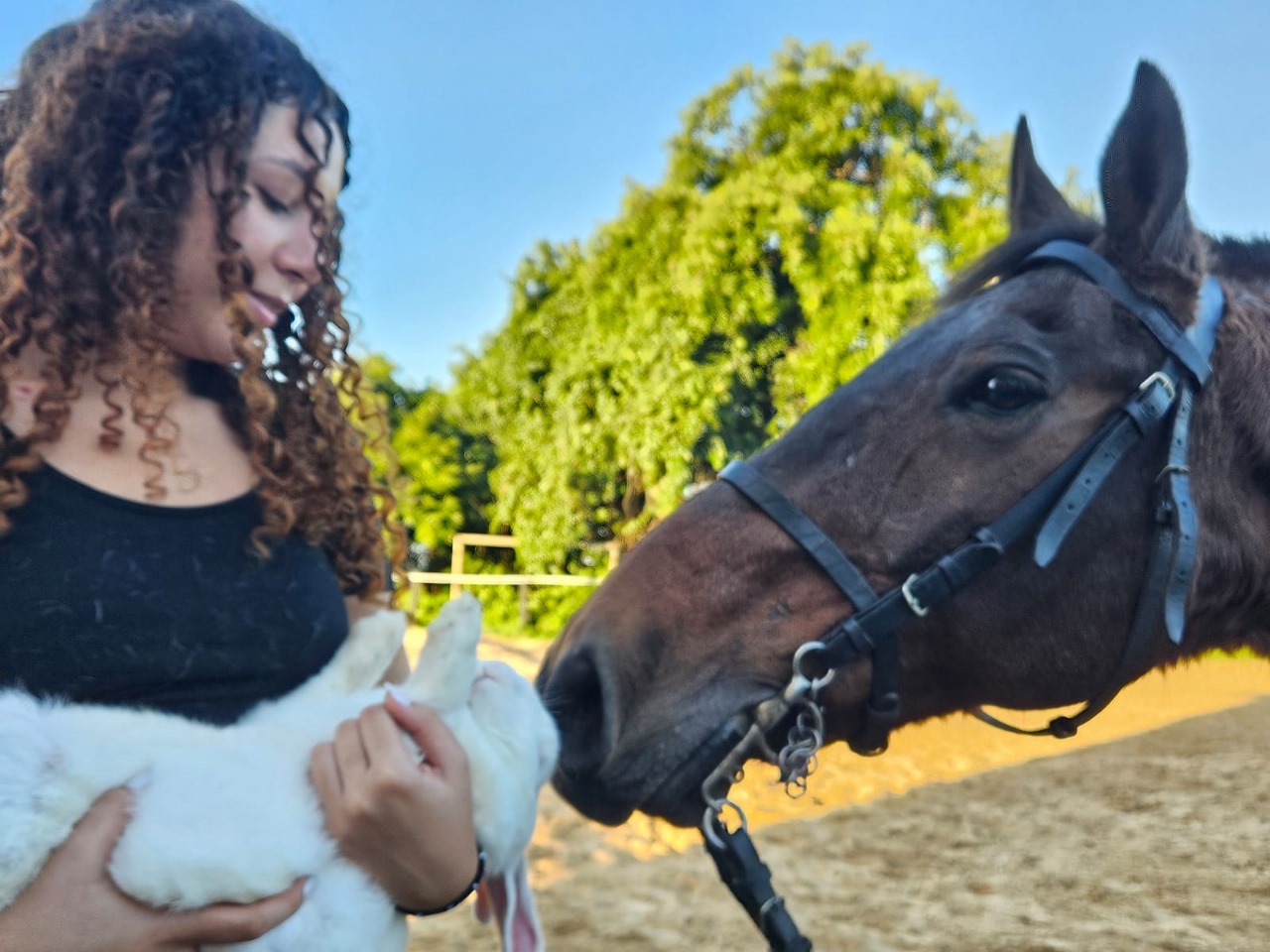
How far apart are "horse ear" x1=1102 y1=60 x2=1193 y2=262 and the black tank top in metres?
1.70

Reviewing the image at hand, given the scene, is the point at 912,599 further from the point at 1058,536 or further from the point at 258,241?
the point at 258,241

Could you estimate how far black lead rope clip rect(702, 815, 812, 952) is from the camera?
4.90ft

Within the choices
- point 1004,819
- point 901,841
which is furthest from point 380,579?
point 1004,819

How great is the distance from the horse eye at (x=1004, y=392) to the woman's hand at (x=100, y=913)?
1411mm

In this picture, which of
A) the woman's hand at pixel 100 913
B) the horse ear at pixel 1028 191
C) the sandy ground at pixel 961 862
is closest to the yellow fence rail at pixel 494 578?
the sandy ground at pixel 961 862

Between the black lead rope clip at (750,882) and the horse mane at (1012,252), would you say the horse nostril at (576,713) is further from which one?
the horse mane at (1012,252)

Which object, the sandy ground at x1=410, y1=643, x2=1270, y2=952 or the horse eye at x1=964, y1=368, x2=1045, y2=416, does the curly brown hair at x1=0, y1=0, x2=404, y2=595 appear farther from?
the sandy ground at x1=410, y1=643, x2=1270, y2=952

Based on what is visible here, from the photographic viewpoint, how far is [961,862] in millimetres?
4297

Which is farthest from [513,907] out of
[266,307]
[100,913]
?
[266,307]

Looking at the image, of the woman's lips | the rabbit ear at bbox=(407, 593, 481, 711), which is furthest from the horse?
the woman's lips

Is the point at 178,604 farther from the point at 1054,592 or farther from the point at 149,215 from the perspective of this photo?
the point at 1054,592

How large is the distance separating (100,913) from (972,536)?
1.44m

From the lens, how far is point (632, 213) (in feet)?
44.1

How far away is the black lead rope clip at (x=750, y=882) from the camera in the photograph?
149cm
